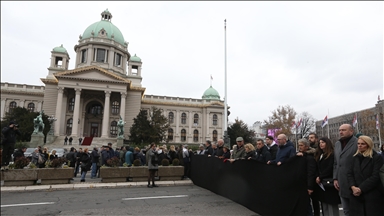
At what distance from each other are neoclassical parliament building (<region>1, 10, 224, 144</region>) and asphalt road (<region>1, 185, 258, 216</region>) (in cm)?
4042

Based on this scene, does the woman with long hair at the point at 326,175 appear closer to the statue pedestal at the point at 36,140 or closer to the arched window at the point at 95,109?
the statue pedestal at the point at 36,140

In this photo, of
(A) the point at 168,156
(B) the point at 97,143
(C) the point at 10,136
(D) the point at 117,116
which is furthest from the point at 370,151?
(D) the point at 117,116

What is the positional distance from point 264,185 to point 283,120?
51670 millimetres

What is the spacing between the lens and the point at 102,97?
Answer: 55156 mm

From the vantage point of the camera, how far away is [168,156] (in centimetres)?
1490

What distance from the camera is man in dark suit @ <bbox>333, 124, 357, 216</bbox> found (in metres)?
4.79

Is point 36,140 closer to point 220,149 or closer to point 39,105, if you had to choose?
point 39,105

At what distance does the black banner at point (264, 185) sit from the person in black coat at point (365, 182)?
1160 millimetres

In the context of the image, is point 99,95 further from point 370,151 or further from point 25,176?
point 370,151

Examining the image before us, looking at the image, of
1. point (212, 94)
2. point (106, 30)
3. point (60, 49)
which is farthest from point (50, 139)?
point (212, 94)

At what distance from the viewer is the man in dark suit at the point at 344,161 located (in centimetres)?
479

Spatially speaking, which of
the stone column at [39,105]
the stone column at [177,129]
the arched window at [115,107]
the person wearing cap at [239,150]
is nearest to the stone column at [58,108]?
the stone column at [39,105]

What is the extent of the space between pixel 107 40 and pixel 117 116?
62.6 ft

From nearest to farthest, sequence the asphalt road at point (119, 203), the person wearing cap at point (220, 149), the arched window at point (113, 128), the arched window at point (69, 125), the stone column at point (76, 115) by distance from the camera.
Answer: the asphalt road at point (119, 203), the person wearing cap at point (220, 149), the stone column at point (76, 115), the arched window at point (69, 125), the arched window at point (113, 128)
